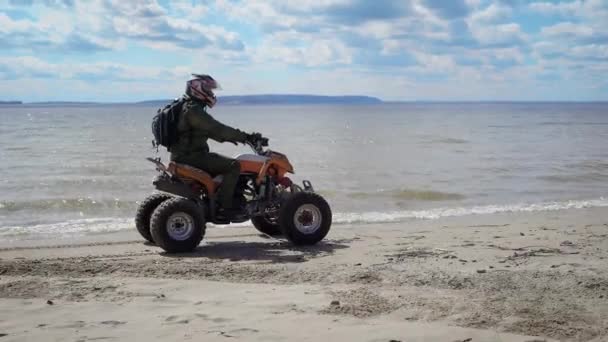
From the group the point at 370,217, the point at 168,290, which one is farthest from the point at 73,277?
the point at 370,217

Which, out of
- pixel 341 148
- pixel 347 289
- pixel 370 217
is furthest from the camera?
pixel 341 148

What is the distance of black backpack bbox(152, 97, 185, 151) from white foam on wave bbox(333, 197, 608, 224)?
4558 mm

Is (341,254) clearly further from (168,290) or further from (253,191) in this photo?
(168,290)

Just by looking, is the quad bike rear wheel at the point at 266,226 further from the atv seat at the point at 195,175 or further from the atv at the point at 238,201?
the atv seat at the point at 195,175

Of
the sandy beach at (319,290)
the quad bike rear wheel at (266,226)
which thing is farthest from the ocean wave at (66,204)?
the quad bike rear wheel at (266,226)

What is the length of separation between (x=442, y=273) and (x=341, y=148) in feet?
90.4

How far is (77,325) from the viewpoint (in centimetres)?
505

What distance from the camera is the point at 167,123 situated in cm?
823

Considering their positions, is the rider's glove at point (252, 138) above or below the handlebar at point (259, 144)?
above

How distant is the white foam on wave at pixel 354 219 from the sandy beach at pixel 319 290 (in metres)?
1.57

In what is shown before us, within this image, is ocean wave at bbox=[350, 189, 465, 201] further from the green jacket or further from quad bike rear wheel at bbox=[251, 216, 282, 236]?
the green jacket

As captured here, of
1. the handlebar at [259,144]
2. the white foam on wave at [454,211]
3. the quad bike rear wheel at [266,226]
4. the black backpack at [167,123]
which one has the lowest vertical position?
the white foam on wave at [454,211]

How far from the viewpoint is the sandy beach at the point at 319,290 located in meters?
4.91

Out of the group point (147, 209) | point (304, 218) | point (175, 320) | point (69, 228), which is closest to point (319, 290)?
point (175, 320)
